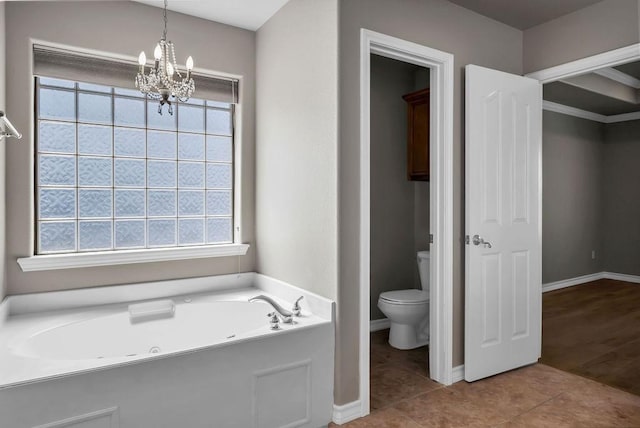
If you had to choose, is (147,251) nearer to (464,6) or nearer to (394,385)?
(394,385)

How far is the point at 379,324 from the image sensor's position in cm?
390

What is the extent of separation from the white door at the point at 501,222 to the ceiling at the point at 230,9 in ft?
4.72

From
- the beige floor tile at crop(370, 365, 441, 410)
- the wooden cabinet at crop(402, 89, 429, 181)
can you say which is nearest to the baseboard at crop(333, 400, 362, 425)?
the beige floor tile at crop(370, 365, 441, 410)

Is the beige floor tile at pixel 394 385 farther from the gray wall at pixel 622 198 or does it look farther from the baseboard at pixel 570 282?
the gray wall at pixel 622 198

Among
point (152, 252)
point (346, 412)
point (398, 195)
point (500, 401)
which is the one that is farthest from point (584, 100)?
point (152, 252)

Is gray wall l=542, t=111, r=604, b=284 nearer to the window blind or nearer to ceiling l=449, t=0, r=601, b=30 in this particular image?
ceiling l=449, t=0, r=601, b=30

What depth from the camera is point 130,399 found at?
1701 mm

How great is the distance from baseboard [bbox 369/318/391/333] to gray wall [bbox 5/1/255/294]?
1351mm

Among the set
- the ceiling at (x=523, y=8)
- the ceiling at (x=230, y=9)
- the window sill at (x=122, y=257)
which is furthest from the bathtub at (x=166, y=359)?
the ceiling at (x=523, y=8)

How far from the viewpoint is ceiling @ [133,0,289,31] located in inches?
108

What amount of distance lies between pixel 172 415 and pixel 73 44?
225cm

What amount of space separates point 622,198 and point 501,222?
4701 millimetres

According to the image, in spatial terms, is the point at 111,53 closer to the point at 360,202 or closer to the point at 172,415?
the point at 360,202

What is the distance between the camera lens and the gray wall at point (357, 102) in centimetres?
224
